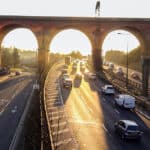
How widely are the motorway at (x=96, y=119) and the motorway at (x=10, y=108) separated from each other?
527cm

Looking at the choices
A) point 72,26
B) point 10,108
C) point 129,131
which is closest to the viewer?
point 129,131

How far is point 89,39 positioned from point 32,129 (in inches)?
2739

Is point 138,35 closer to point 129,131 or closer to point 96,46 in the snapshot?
point 96,46

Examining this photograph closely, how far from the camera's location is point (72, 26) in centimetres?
10356

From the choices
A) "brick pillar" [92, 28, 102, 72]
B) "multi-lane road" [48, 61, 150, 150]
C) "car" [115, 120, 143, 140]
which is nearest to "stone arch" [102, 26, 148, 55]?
"brick pillar" [92, 28, 102, 72]

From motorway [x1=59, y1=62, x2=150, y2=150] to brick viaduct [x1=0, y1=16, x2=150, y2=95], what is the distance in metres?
30.3

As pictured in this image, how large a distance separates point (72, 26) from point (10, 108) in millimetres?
51005

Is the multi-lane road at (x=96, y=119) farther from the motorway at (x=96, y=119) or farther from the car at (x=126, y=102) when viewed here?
the car at (x=126, y=102)

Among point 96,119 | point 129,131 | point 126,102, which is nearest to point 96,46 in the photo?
point 126,102

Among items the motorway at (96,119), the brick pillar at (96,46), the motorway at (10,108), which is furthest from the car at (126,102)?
the brick pillar at (96,46)

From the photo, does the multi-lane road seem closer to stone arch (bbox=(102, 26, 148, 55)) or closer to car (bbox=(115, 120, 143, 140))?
car (bbox=(115, 120, 143, 140))

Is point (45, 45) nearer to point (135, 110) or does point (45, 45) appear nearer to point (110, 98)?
point (110, 98)

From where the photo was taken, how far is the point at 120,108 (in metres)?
56.2

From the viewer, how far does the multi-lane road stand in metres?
37.1
